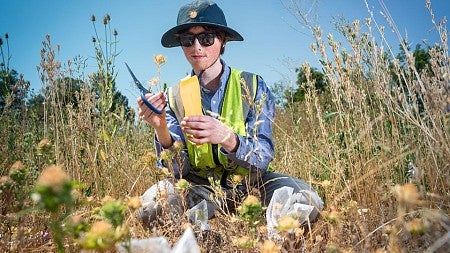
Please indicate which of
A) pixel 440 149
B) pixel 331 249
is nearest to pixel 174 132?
pixel 440 149

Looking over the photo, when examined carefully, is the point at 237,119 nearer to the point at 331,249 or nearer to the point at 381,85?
the point at 381,85

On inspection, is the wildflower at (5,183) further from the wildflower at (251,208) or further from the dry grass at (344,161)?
the wildflower at (251,208)

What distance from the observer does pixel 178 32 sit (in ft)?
8.24

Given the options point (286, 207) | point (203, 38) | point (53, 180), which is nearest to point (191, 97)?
point (203, 38)

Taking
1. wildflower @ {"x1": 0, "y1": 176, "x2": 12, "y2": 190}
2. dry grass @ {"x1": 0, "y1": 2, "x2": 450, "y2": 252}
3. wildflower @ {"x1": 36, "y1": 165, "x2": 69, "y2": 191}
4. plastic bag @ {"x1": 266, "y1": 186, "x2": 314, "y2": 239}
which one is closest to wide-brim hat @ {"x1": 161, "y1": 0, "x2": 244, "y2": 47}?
dry grass @ {"x1": 0, "y1": 2, "x2": 450, "y2": 252}

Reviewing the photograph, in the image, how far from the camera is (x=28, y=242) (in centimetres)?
156

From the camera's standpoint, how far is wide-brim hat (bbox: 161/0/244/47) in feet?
7.65

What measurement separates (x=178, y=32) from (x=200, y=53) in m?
0.27

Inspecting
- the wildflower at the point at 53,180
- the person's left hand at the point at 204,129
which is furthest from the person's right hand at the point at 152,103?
the wildflower at the point at 53,180

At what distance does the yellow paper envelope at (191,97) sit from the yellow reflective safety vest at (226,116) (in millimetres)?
66

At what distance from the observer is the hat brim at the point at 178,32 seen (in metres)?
2.36

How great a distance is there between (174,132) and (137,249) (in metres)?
1.41

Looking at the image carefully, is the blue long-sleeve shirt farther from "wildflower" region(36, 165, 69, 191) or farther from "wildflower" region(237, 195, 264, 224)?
"wildflower" region(36, 165, 69, 191)

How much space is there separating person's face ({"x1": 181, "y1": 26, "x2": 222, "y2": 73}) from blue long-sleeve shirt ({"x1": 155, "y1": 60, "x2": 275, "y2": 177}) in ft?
0.39
